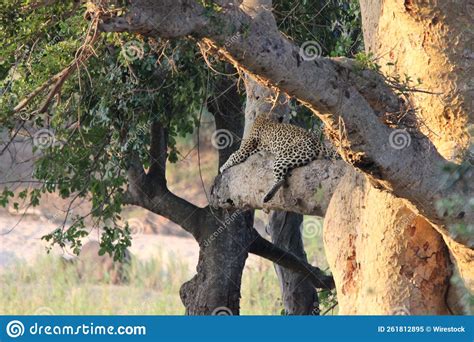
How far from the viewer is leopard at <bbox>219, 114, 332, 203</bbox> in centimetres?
924

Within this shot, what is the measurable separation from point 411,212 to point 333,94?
4.59 feet

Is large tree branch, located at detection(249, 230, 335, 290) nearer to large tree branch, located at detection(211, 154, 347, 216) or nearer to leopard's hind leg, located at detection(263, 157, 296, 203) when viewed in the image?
large tree branch, located at detection(211, 154, 347, 216)

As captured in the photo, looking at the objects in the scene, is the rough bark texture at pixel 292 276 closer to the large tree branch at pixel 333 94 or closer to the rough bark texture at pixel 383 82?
the rough bark texture at pixel 383 82

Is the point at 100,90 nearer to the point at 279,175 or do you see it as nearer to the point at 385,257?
the point at 279,175

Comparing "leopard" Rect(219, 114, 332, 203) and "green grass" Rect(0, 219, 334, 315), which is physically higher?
"leopard" Rect(219, 114, 332, 203)

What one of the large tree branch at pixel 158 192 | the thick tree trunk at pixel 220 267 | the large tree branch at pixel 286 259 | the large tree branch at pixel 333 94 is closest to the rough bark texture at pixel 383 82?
the large tree branch at pixel 333 94

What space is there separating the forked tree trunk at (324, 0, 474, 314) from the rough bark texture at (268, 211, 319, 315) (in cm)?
518

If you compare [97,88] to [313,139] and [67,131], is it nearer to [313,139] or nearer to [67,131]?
[67,131]

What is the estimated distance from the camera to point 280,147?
1024cm

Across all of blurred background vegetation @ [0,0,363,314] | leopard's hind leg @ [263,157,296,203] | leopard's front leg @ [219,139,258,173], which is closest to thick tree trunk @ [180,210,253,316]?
blurred background vegetation @ [0,0,363,314]

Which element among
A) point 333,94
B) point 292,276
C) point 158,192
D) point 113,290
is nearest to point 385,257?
point 333,94

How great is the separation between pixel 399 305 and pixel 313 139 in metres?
2.51

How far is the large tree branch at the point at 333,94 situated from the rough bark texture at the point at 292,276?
6.09 metres

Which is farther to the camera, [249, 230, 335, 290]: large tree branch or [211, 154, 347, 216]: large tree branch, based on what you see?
[249, 230, 335, 290]: large tree branch
